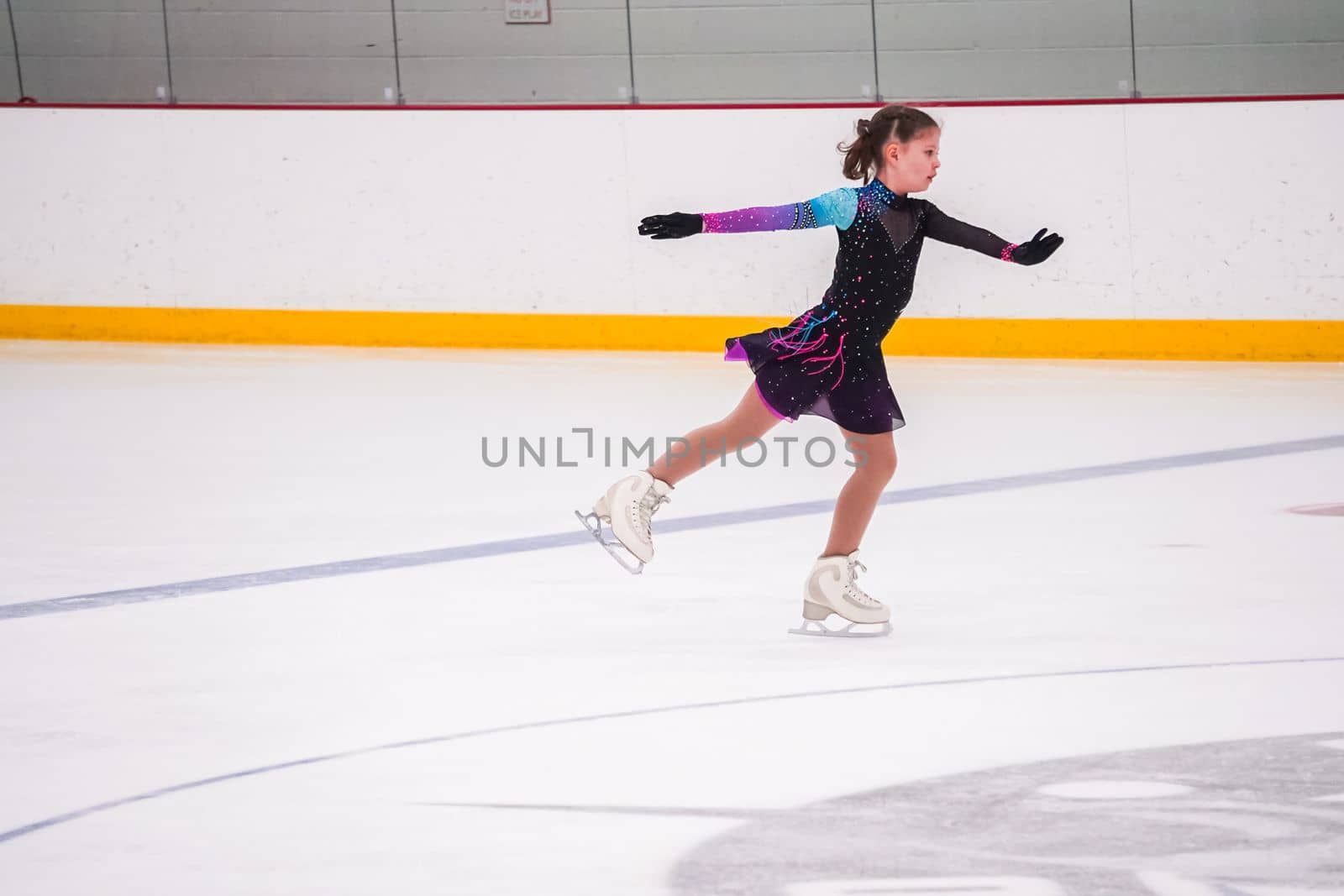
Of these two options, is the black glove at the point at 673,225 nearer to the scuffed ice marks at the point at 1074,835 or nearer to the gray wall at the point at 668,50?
the scuffed ice marks at the point at 1074,835

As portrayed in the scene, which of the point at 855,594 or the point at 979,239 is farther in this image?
the point at 979,239

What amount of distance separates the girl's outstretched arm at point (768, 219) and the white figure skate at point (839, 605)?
764mm

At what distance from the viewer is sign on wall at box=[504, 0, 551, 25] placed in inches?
473

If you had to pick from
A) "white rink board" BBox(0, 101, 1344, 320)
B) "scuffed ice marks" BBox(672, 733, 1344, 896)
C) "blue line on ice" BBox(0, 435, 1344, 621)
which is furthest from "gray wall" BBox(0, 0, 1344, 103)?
"scuffed ice marks" BBox(672, 733, 1344, 896)

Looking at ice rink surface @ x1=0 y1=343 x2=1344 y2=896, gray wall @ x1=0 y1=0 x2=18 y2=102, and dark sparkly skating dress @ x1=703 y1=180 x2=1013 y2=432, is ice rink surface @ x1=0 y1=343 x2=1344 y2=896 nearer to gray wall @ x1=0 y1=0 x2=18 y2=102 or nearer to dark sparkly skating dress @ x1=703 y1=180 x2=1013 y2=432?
dark sparkly skating dress @ x1=703 y1=180 x2=1013 y2=432

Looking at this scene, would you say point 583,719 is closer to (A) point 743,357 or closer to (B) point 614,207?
(A) point 743,357

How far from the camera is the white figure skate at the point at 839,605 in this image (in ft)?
14.9

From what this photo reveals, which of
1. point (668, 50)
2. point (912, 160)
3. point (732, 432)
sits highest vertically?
point (668, 50)

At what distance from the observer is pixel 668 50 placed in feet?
38.1

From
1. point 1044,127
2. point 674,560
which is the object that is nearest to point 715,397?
point 1044,127

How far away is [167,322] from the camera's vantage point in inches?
476

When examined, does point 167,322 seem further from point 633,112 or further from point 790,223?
point 790,223

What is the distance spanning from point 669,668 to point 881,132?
4.47 ft

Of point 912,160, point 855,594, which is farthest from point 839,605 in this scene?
point 912,160
